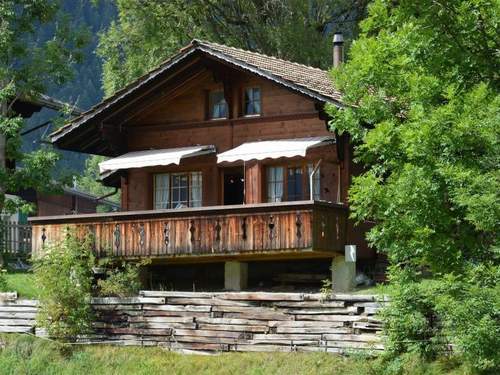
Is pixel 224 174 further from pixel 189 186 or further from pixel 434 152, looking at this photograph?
pixel 434 152

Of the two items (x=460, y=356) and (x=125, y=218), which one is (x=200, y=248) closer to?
(x=125, y=218)

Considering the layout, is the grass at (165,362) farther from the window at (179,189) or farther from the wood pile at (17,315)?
the window at (179,189)

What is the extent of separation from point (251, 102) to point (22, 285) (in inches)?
287

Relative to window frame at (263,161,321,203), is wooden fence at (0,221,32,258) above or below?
below

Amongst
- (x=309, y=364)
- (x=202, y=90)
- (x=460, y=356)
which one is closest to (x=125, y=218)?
(x=202, y=90)

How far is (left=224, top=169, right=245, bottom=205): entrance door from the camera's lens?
3306cm

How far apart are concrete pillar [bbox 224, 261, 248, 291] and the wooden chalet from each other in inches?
1.1

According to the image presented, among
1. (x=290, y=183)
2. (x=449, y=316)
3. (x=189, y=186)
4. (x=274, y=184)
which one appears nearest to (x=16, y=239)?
(x=189, y=186)

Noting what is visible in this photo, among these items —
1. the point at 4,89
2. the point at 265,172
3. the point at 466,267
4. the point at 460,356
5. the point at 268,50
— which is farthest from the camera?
the point at 268,50

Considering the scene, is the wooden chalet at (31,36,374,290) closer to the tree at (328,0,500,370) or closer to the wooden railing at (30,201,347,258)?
the wooden railing at (30,201,347,258)

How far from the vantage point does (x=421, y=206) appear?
21203mm

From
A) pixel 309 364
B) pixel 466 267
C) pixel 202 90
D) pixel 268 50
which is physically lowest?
pixel 309 364

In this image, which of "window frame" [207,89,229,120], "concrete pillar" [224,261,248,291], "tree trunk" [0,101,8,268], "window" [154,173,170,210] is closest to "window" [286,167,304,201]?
"concrete pillar" [224,261,248,291]

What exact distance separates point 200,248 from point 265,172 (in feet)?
10.9
